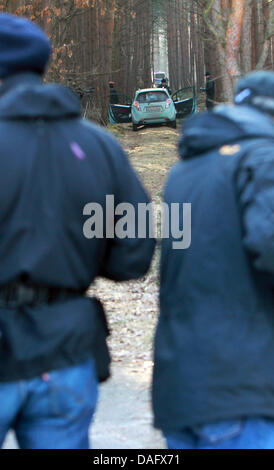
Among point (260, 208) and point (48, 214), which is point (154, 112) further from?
point (260, 208)

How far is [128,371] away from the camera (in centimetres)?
620

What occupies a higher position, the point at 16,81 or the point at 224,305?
the point at 16,81

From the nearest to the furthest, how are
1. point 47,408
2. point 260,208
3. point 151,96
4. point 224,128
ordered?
point 260,208, point 47,408, point 224,128, point 151,96

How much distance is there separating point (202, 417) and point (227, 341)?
25cm

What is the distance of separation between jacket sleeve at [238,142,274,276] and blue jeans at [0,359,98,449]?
0.71 m

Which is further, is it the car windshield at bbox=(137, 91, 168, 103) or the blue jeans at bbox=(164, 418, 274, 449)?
the car windshield at bbox=(137, 91, 168, 103)

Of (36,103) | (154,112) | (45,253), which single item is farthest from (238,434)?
(154,112)

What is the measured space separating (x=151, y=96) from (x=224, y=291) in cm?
2664

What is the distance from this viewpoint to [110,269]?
9.11ft

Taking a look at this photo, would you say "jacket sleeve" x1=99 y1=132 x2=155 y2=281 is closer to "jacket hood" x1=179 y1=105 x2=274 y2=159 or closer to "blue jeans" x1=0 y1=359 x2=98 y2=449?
"jacket hood" x1=179 y1=105 x2=274 y2=159

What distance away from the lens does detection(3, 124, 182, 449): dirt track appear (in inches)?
190

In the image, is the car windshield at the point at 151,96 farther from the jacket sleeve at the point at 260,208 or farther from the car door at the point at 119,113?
the jacket sleeve at the point at 260,208

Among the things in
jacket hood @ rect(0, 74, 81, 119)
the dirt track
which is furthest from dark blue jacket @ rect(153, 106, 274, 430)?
the dirt track
